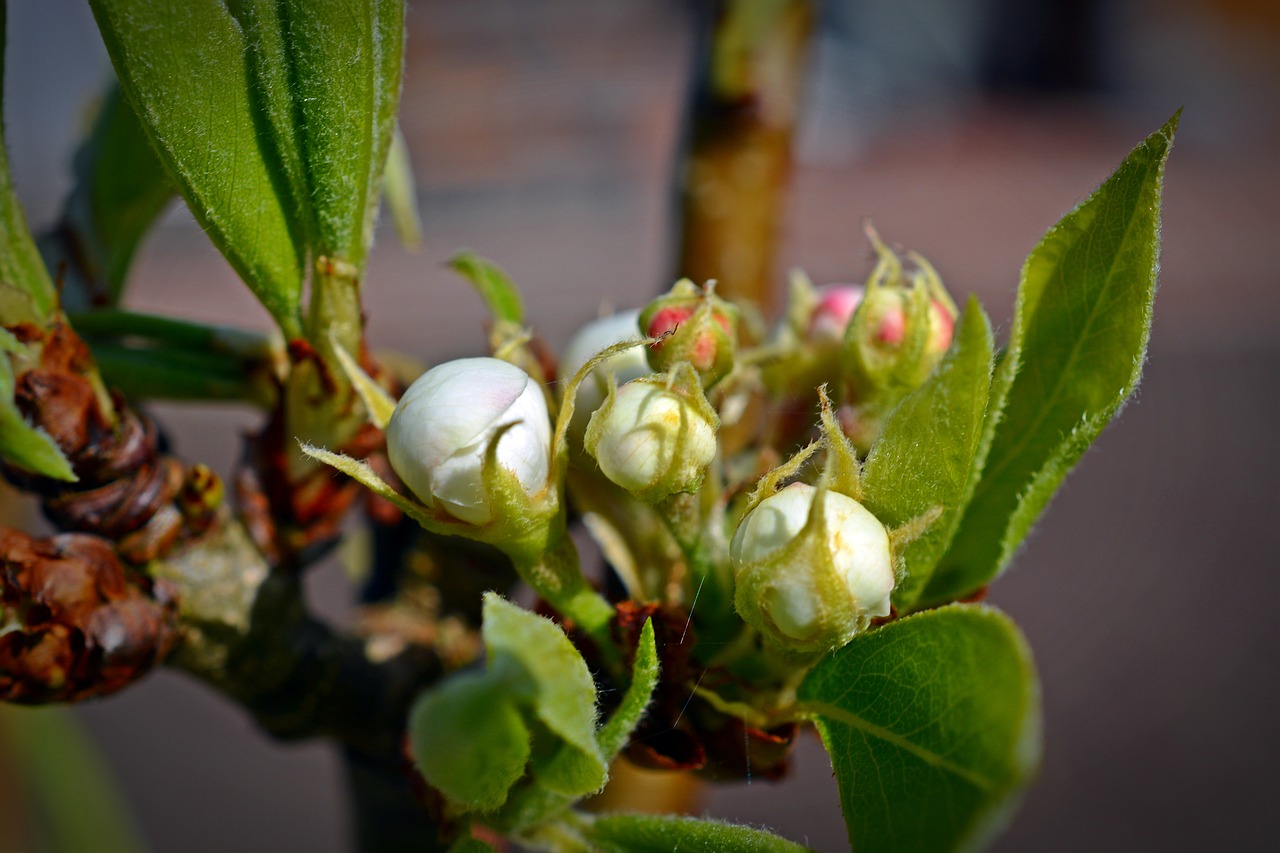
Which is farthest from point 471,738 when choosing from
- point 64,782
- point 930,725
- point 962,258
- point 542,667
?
point 962,258

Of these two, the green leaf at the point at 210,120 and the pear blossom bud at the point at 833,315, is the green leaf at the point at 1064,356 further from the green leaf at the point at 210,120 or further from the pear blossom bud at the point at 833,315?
the green leaf at the point at 210,120

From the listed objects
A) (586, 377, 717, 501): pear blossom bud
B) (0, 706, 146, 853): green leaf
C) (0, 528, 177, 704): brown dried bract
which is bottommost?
(0, 706, 146, 853): green leaf

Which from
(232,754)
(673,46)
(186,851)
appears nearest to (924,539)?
(186,851)

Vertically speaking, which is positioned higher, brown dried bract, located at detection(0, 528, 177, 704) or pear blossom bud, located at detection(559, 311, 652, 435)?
pear blossom bud, located at detection(559, 311, 652, 435)

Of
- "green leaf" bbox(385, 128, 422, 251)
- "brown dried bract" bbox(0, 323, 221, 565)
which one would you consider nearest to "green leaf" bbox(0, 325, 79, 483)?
"brown dried bract" bbox(0, 323, 221, 565)

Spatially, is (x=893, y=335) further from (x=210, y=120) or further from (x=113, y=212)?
(x=113, y=212)

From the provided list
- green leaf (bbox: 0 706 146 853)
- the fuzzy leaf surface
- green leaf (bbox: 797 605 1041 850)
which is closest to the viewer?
green leaf (bbox: 797 605 1041 850)

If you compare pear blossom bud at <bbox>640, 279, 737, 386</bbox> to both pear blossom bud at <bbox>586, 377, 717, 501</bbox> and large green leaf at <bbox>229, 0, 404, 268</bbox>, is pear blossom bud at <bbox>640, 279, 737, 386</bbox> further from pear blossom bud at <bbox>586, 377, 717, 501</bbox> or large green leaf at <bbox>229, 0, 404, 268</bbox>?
large green leaf at <bbox>229, 0, 404, 268</bbox>
